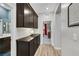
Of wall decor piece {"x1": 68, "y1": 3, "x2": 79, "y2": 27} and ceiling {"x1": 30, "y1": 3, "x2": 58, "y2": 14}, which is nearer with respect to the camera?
wall decor piece {"x1": 68, "y1": 3, "x2": 79, "y2": 27}

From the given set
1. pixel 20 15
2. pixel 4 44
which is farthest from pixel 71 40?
pixel 4 44

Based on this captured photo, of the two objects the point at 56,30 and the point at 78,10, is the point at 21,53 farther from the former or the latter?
the point at 56,30

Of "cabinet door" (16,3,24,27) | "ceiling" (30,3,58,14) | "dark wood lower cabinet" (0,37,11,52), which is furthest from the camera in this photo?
"ceiling" (30,3,58,14)

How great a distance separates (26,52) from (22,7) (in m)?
1.33

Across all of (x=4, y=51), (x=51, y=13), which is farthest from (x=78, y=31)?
(x=51, y=13)

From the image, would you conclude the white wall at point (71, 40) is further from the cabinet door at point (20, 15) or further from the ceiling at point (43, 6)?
the ceiling at point (43, 6)

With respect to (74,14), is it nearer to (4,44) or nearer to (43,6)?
(4,44)

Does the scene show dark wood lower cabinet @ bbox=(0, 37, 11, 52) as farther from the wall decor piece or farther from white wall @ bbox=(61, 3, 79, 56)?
the wall decor piece

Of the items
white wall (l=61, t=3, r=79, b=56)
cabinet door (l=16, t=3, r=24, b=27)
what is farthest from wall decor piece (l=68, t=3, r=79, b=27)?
cabinet door (l=16, t=3, r=24, b=27)

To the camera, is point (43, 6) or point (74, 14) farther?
point (43, 6)

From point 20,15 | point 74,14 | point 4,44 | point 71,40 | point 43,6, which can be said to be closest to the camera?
point 74,14

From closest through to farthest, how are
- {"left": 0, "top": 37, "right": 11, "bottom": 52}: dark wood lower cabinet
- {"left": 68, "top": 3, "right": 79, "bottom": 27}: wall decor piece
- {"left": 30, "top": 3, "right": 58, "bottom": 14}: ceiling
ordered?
{"left": 68, "top": 3, "right": 79, "bottom": 27}: wall decor piece, {"left": 0, "top": 37, "right": 11, "bottom": 52}: dark wood lower cabinet, {"left": 30, "top": 3, "right": 58, "bottom": 14}: ceiling

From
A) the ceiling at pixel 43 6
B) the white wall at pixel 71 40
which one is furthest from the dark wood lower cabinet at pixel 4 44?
the white wall at pixel 71 40

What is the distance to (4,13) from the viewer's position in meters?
5.21
